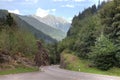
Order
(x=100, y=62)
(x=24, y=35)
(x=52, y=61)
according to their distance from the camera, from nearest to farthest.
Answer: (x=100, y=62)
(x=24, y=35)
(x=52, y=61)

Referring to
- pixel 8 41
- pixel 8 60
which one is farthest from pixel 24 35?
pixel 8 60

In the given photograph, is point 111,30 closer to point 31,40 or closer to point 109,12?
point 109,12

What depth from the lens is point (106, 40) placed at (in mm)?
59094

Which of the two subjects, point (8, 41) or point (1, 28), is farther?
point (1, 28)

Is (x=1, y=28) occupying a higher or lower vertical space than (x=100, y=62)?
higher

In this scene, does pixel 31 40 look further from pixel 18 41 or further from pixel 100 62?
pixel 100 62

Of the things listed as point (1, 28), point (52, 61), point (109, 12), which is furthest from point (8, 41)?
point (52, 61)

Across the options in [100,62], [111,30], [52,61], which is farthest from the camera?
[52,61]

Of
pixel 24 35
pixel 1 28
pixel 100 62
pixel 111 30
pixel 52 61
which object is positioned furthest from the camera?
pixel 52 61

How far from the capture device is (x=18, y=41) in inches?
3204

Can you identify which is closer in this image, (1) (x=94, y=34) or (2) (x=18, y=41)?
(1) (x=94, y=34)

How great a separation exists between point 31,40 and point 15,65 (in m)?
31.4

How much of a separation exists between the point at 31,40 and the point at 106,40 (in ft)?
117

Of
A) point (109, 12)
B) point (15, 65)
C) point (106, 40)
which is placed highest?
point (109, 12)
